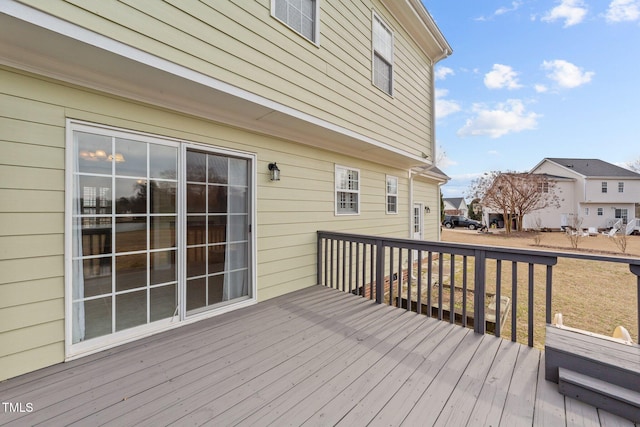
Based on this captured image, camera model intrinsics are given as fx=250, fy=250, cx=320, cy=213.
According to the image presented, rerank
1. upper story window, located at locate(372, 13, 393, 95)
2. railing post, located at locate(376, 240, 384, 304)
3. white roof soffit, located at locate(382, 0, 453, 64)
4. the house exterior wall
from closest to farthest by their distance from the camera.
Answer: the house exterior wall < railing post, located at locate(376, 240, 384, 304) < upper story window, located at locate(372, 13, 393, 95) < white roof soffit, located at locate(382, 0, 453, 64)

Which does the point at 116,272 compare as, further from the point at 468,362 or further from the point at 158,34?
the point at 468,362

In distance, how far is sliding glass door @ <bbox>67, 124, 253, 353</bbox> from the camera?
2232mm

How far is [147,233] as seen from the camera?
2570 mm

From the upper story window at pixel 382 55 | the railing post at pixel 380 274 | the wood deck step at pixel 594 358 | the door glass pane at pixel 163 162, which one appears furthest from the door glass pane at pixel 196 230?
the upper story window at pixel 382 55

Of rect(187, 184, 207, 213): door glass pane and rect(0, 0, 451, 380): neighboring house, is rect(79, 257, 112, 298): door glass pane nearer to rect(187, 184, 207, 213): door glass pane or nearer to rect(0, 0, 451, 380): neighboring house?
rect(0, 0, 451, 380): neighboring house

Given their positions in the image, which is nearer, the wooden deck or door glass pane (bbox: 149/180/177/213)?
the wooden deck

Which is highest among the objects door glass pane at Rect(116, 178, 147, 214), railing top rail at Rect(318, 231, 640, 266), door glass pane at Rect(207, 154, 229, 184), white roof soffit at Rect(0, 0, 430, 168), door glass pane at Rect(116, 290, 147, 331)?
white roof soffit at Rect(0, 0, 430, 168)

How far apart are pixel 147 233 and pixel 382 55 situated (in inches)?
203

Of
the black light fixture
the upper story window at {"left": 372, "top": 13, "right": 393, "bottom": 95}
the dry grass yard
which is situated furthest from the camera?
the upper story window at {"left": 372, "top": 13, "right": 393, "bottom": 95}

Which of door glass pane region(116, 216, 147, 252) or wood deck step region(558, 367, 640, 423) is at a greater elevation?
door glass pane region(116, 216, 147, 252)

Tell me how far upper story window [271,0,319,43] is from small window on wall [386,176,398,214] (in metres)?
3.73

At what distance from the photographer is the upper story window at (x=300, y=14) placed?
3224 millimetres

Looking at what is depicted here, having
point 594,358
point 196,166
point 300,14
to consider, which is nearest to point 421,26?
point 300,14

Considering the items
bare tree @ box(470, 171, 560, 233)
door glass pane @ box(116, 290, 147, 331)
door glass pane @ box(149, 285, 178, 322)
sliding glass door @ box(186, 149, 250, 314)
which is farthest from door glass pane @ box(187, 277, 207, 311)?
bare tree @ box(470, 171, 560, 233)
